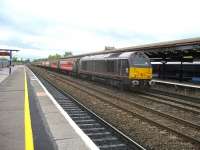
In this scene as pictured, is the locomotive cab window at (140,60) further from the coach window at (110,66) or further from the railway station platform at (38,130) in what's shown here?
the railway station platform at (38,130)

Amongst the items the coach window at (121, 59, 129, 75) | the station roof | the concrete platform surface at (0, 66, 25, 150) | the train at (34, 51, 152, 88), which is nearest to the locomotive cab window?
the train at (34, 51, 152, 88)

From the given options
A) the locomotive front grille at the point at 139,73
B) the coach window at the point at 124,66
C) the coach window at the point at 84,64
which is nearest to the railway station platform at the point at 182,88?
the locomotive front grille at the point at 139,73

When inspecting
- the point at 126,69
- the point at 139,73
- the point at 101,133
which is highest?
the point at 126,69

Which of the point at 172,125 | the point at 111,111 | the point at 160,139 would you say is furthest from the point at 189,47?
the point at 160,139

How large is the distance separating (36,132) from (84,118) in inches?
125

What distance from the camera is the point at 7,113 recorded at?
1202 cm

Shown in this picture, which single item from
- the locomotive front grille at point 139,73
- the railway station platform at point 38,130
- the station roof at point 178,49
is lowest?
the railway station platform at point 38,130

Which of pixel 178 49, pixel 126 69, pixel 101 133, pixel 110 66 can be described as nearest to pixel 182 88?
pixel 178 49

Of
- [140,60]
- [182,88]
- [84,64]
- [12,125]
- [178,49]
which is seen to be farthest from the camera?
[84,64]

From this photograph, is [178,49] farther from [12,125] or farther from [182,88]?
[12,125]

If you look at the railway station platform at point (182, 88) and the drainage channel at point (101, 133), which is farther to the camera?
the railway station platform at point (182, 88)

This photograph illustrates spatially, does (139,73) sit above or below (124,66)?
below

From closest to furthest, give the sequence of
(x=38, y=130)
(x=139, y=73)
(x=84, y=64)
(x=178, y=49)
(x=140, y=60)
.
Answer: (x=38, y=130)
(x=139, y=73)
(x=140, y=60)
(x=178, y=49)
(x=84, y=64)

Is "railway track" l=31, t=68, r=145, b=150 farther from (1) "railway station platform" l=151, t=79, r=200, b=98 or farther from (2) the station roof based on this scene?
(2) the station roof
